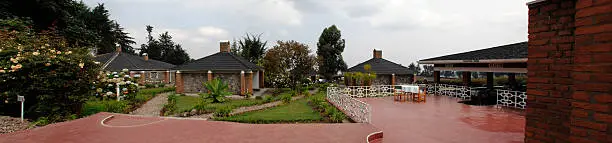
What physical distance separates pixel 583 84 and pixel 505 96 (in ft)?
37.6

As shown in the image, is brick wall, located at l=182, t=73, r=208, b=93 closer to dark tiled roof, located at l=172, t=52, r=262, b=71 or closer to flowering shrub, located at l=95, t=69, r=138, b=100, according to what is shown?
dark tiled roof, located at l=172, t=52, r=262, b=71

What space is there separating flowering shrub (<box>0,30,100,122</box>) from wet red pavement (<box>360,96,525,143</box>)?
949 cm

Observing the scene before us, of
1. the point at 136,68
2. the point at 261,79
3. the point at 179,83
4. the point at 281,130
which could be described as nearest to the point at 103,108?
the point at 281,130

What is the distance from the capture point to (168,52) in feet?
168

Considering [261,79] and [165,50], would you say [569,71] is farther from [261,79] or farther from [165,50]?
[165,50]

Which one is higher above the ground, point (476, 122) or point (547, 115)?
point (547, 115)

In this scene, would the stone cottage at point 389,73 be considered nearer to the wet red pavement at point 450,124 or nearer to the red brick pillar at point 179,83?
the wet red pavement at point 450,124

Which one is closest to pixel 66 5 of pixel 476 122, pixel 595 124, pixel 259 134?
pixel 259 134

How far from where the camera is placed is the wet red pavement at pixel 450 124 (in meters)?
6.76

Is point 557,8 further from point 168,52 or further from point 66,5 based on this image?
point 168,52

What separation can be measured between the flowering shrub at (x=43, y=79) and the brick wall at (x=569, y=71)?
37.1 ft

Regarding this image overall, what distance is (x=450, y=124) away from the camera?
27.3 ft

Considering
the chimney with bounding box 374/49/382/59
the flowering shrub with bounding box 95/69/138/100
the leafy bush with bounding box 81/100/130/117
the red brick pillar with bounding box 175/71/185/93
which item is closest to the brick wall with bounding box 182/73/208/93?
the red brick pillar with bounding box 175/71/185/93

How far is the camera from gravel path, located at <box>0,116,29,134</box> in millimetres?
7740
